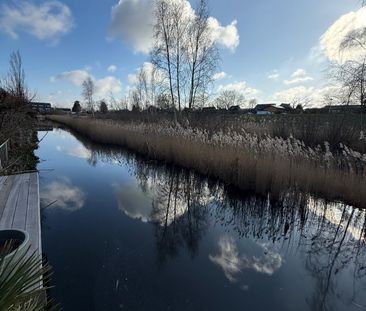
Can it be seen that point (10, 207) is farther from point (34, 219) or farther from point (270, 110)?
point (270, 110)

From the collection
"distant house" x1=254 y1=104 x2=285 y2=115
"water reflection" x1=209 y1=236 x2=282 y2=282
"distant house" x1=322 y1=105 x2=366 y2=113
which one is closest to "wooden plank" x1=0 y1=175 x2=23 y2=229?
"water reflection" x1=209 y1=236 x2=282 y2=282

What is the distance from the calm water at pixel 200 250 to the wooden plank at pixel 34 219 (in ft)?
1.76

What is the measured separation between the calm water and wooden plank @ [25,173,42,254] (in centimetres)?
54

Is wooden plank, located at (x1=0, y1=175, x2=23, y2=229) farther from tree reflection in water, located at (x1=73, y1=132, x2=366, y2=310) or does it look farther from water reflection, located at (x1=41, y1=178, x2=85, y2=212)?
tree reflection in water, located at (x1=73, y1=132, x2=366, y2=310)

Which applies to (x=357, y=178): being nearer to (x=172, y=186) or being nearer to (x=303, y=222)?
(x=303, y=222)

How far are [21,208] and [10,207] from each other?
0.17 metres

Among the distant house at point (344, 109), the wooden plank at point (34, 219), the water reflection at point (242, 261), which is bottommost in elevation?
the water reflection at point (242, 261)

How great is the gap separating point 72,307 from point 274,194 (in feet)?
13.8

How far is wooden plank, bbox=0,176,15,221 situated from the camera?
382 centimetres

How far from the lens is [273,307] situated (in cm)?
273

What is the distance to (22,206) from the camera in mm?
3760

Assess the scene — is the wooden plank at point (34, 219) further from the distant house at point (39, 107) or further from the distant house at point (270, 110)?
the distant house at point (270, 110)

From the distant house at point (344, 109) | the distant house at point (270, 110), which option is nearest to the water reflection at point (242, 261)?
the distant house at point (344, 109)

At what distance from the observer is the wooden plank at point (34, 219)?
268 centimetres
